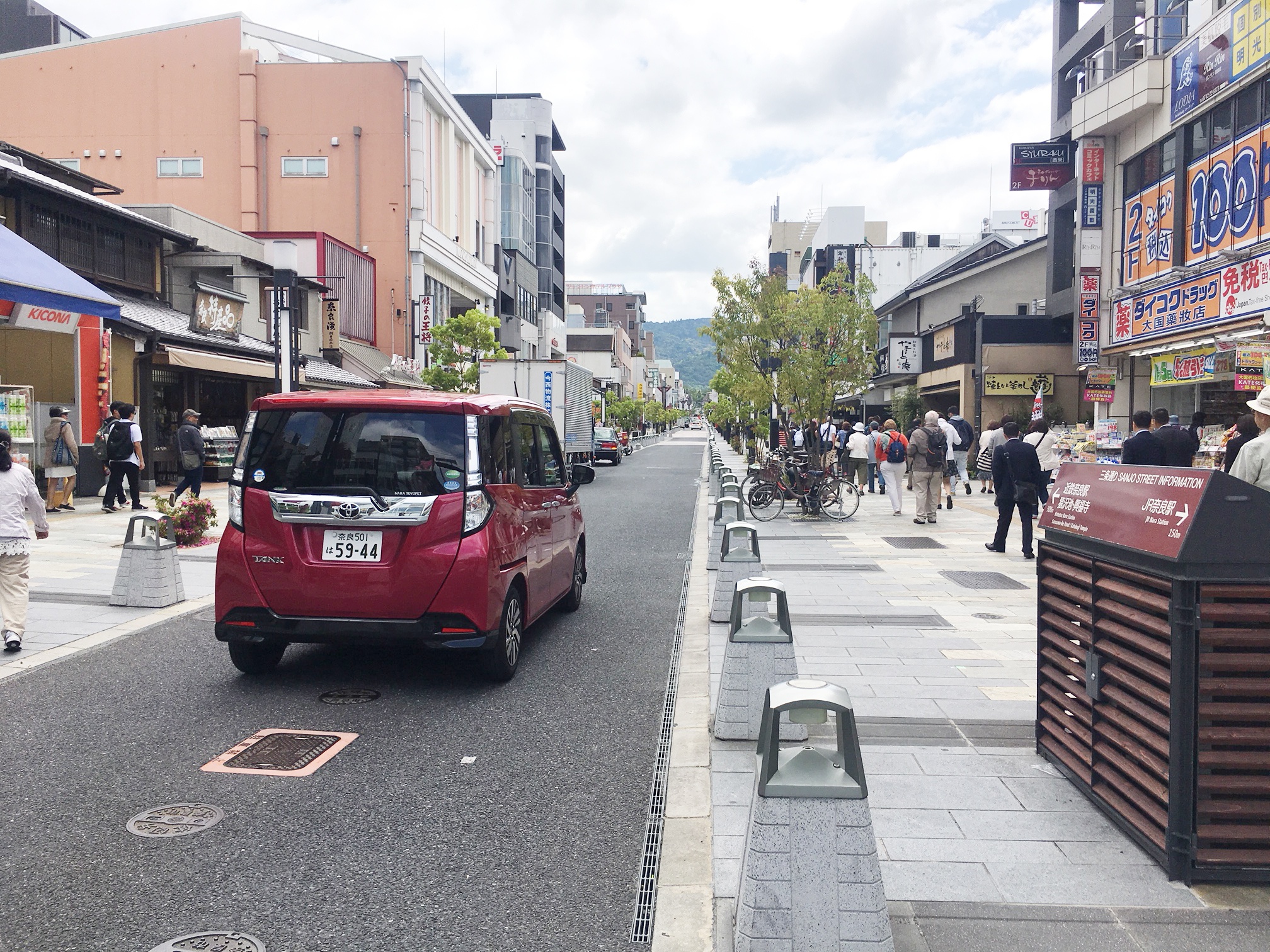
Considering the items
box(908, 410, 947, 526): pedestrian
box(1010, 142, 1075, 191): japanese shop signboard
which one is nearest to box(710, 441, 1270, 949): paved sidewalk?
box(908, 410, 947, 526): pedestrian

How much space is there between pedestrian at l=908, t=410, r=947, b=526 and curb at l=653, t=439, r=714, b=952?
9.82 metres

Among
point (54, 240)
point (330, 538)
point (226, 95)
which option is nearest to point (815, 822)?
point (330, 538)

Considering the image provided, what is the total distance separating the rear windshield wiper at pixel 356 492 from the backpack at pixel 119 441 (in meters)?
12.4

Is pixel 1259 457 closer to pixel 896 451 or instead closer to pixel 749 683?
pixel 749 683

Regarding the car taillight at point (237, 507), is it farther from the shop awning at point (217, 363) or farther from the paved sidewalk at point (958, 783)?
the shop awning at point (217, 363)

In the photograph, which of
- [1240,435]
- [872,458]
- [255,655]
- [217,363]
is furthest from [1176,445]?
[217,363]

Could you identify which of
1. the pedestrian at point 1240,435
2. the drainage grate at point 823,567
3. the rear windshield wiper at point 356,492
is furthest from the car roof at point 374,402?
the pedestrian at point 1240,435

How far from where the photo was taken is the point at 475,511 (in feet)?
20.1

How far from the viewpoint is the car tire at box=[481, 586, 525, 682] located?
6414mm

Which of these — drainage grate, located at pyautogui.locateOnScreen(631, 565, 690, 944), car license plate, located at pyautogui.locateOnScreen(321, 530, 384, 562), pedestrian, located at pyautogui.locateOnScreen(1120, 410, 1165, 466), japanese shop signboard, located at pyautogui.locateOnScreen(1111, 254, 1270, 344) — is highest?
japanese shop signboard, located at pyautogui.locateOnScreen(1111, 254, 1270, 344)

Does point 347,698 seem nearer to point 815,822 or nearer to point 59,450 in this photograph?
point 815,822

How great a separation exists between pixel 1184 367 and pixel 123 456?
20.4 meters

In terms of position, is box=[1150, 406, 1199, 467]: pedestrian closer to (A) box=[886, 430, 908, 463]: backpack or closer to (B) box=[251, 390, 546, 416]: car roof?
(A) box=[886, 430, 908, 463]: backpack

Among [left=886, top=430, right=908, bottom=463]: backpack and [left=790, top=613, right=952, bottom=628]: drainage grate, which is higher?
[left=886, top=430, right=908, bottom=463]: backpack
